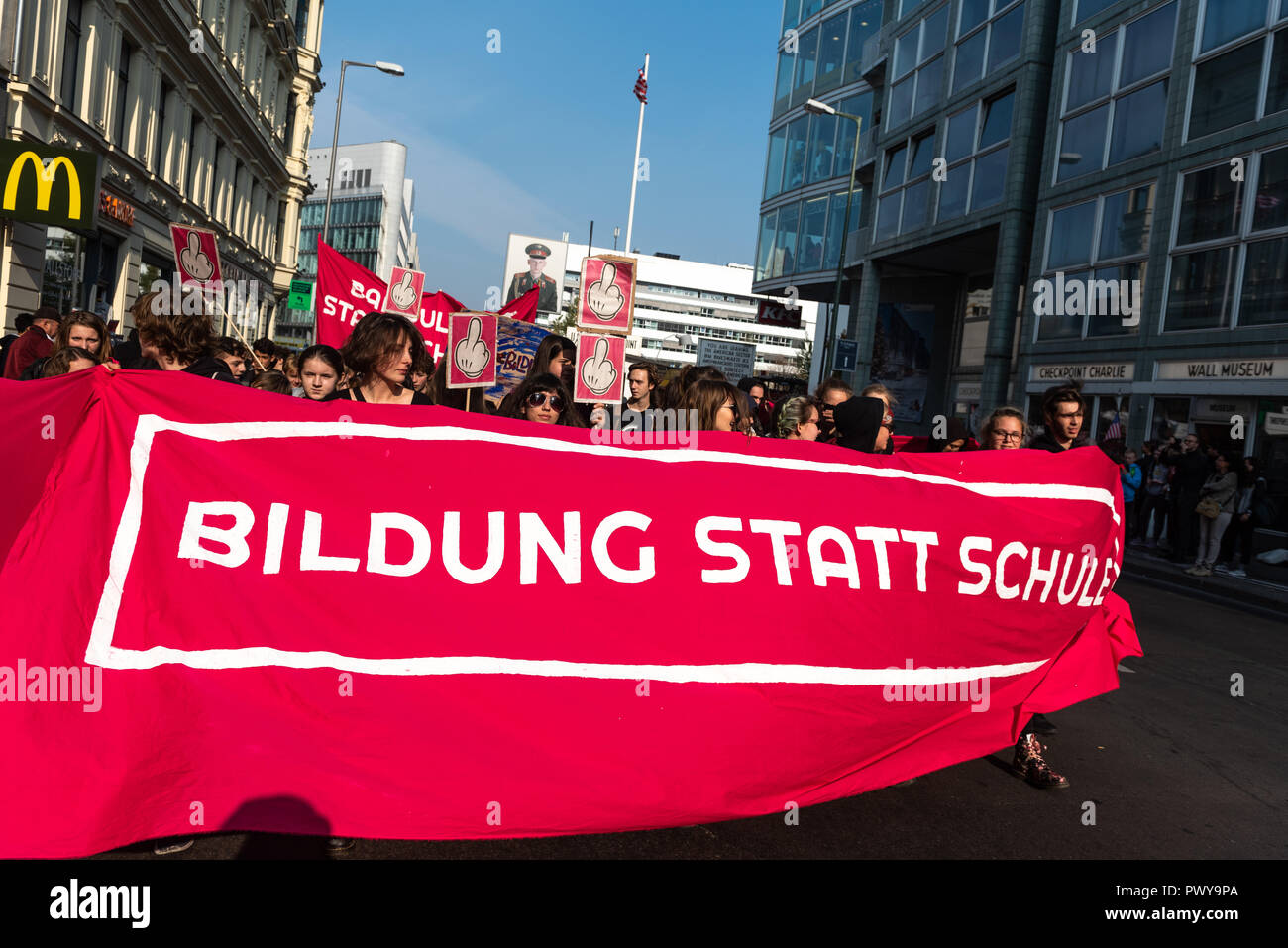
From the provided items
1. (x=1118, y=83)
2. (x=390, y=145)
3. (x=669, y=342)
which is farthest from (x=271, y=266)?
(x=669, y=342)

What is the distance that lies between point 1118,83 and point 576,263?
119 metres

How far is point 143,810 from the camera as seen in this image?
2.88m

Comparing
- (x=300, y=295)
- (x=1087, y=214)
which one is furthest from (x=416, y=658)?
(x=300, y=295)

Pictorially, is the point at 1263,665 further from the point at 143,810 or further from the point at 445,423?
the point at 143,810

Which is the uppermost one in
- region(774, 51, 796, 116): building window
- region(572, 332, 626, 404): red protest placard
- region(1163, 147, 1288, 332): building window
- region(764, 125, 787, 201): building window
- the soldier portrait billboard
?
the soldier portrait billboard

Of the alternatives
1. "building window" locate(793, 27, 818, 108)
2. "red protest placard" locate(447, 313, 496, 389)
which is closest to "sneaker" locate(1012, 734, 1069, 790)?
"red protest placard" locate(447, 313, 496, 389)

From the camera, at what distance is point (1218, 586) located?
41.0ft

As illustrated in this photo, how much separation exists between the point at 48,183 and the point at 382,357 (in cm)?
1369

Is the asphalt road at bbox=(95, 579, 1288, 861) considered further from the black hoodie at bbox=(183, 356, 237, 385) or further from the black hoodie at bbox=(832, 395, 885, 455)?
the black hoodie at bbox=(183, 356, 237, 385)

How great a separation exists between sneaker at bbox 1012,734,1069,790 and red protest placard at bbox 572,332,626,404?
4884 mm

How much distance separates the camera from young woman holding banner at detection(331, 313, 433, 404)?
167 inches

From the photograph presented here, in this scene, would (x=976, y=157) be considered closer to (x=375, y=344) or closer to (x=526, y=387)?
(x=526, y=387)

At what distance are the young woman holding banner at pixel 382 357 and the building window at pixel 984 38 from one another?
2296cm

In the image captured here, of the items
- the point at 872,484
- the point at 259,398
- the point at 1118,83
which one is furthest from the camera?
the point at 1118,83
